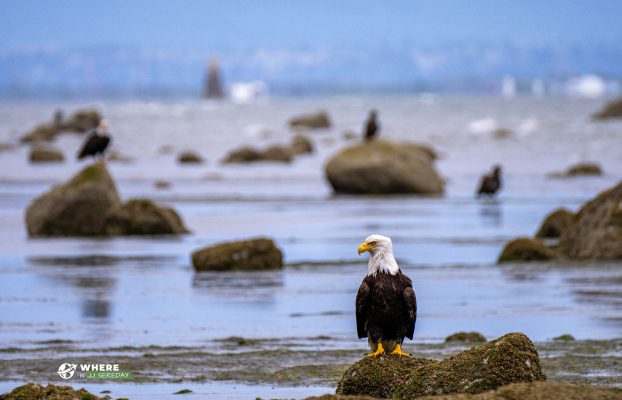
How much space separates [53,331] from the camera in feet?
42.8

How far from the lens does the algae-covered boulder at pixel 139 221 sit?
924 inches

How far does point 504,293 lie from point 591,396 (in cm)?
909

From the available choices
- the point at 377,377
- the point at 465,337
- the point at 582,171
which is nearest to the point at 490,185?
the point at 582,171

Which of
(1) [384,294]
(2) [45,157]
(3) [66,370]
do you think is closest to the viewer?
(1) [384,294]

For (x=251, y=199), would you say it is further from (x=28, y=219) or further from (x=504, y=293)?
(x=504, y=293)

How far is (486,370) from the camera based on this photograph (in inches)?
304

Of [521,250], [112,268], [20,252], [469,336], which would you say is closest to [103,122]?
[20,252]

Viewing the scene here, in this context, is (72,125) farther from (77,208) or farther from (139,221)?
(139,221)

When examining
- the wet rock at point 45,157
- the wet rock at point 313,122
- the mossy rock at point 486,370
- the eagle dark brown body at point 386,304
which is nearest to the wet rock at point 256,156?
the wet rock at point 45,157

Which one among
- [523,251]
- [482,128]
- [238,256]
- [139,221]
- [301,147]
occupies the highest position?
[482,128]

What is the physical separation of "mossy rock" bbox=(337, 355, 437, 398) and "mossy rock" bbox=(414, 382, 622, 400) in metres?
1.52

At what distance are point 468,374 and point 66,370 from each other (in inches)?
157

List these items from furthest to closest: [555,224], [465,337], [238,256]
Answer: [555,224] < [238,256] < [465,337]

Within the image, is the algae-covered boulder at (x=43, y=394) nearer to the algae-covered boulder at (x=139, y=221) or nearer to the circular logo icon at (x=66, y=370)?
the circular logo icon at (x=66, y=370)
